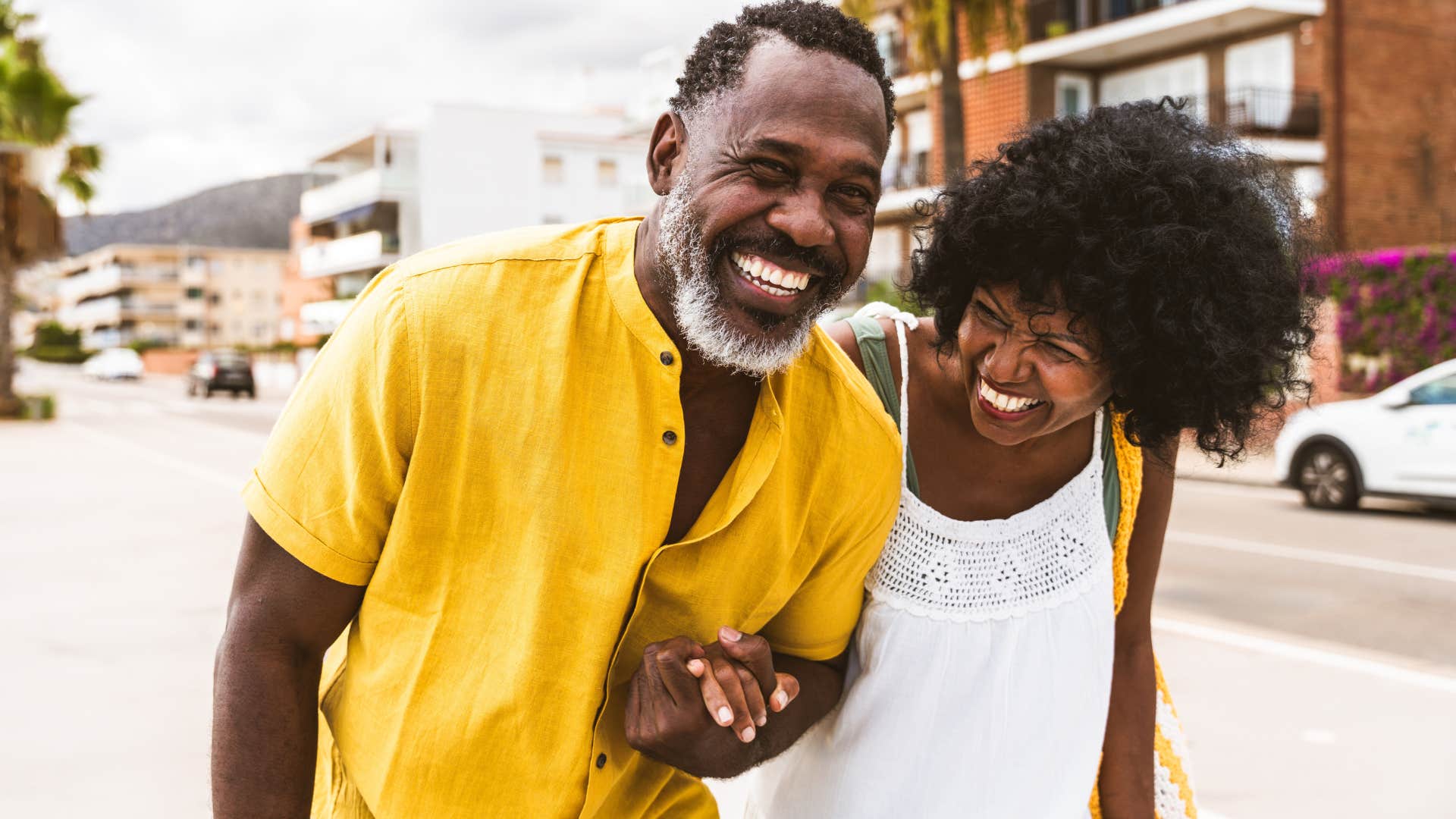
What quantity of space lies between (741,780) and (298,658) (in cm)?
272

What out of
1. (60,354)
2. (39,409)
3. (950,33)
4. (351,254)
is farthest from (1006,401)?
(60,354)

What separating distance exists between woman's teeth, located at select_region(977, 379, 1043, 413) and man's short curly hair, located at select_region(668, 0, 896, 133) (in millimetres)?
518

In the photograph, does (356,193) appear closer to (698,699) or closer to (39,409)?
(39,409)

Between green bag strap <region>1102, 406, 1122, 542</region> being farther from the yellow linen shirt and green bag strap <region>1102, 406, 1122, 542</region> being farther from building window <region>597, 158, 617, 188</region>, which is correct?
building window <region>597, 158, 617, 188</region>

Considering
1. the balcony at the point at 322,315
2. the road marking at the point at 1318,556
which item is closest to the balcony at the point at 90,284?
the balcony at the point at 322,315

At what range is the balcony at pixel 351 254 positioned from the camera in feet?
180

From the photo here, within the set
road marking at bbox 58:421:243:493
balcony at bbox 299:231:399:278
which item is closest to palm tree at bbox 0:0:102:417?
road marking at bbox 58:421:243:493

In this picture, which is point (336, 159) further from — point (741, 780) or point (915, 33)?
point (741, 780)

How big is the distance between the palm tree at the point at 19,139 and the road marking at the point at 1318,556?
24104mm

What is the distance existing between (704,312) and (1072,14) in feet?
92.5

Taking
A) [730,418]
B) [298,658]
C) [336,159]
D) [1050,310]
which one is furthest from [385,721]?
[336,159]

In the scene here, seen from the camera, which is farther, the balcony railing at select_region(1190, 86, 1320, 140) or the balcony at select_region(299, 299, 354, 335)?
the balcony at select_region(299, 299, 354, 335)

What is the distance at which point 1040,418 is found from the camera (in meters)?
2.21

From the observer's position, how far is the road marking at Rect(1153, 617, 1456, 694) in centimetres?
610
